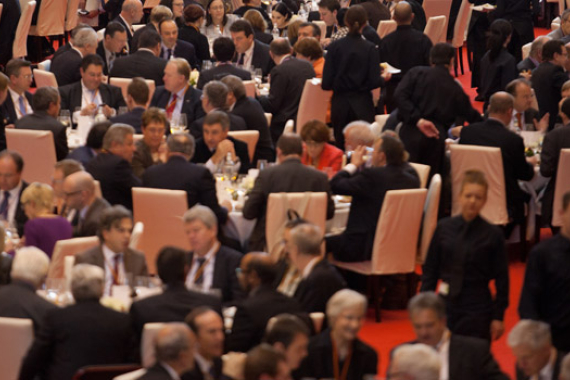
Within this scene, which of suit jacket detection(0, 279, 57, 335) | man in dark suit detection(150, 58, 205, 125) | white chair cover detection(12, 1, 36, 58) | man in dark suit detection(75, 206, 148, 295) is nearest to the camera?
suit jacket detection(0, 279, 57, 335)

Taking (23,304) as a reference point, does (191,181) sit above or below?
above

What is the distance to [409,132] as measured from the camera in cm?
914

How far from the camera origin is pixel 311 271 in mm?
5855

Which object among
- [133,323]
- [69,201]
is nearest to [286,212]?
[69,201]

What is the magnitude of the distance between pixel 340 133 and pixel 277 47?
100 cm

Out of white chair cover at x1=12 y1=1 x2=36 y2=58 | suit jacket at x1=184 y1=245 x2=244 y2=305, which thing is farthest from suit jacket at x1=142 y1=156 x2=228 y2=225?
white chair cover at x1=12 y1=1 x2=36 y2=58

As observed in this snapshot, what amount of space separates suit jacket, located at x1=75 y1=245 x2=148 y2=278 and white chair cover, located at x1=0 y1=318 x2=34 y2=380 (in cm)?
75

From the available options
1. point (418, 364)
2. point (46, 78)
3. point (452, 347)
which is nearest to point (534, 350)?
point (452, 347)

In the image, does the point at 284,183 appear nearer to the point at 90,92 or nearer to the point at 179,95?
the point at 179,95

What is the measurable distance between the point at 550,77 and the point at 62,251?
545 centimetres

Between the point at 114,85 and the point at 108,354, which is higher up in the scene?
the point at 114,85

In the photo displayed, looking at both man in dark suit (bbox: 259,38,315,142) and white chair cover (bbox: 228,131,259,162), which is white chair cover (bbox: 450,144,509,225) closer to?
white chair cover (bbox: 228,131,259,162)

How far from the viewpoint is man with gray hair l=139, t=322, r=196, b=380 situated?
4.59 metres

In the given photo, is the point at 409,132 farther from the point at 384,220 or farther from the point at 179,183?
the point at 179,183
